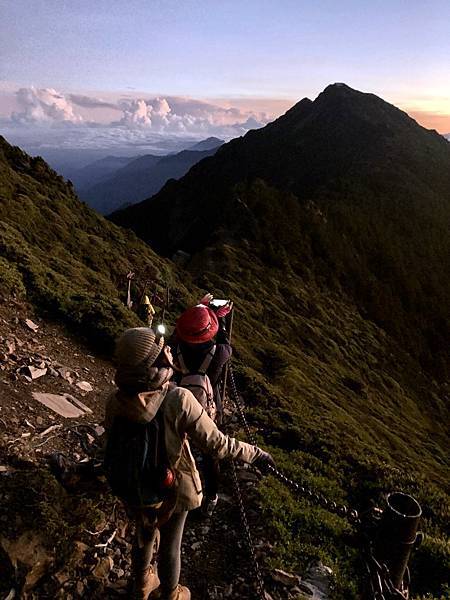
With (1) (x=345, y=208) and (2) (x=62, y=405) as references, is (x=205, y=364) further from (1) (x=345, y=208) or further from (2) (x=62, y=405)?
(1) (x=345, y=208)

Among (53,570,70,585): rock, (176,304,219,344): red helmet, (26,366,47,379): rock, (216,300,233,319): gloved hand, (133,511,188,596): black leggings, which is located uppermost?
(176,304,219,344): red helmet

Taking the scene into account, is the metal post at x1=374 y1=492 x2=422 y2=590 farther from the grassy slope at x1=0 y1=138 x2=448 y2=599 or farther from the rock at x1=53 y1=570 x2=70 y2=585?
the rock at x1=53 y1=570 x2=70 y2=585

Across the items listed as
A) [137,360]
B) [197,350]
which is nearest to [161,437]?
[137,360]

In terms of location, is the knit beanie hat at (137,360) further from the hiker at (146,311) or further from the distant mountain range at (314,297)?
the hiker at (146,311)

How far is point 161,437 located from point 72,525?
248cm

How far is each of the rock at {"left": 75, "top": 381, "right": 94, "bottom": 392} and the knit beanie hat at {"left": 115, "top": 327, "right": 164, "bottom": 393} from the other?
247 inches

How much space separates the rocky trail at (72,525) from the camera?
4.62 metres

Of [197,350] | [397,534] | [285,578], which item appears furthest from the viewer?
[285,578]

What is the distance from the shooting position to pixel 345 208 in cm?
7531

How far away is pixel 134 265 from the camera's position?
27891 mm

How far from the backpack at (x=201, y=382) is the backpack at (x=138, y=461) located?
5.17 ft

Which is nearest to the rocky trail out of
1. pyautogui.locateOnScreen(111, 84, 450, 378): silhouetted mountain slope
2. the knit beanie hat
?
the knit beanie hat

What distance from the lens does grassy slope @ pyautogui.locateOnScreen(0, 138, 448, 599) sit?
7.06m

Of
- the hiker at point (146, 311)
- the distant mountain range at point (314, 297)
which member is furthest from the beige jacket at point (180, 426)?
the hiker at point (146, 311)
